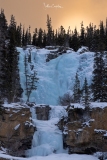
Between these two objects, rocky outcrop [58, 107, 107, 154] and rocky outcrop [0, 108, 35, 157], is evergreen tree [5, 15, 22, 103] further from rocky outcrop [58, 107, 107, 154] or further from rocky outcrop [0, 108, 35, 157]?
rocky outcrop [58, 107, 107, 154]

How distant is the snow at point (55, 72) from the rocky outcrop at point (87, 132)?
16806 millimetres

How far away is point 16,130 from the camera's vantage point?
2294cm

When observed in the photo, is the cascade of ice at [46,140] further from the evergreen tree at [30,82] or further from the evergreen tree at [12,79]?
the evergreen tree at [30,82]

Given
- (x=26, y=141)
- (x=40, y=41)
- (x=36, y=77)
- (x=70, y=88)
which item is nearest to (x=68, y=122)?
(x=26, y=141)

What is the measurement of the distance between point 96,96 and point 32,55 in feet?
82.4

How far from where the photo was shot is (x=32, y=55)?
5084 centimetres

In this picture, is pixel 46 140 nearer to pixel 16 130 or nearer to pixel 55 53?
pixel 16 130

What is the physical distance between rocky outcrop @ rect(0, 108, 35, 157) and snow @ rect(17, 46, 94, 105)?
603 inches

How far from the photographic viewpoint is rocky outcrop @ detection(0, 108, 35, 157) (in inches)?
896

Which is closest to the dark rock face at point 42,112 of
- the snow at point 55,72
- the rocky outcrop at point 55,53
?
the snow at point 55,72

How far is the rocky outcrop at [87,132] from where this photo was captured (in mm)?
21156

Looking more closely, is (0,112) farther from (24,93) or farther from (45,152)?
(24,93)

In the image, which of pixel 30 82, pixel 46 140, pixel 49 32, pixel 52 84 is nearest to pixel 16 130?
pixel 46 140

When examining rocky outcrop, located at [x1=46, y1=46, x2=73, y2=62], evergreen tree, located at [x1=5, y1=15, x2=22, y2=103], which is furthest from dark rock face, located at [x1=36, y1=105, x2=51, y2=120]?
rocky outcrop, located at [x1=46, y1=46, x2=73, y2=62]
